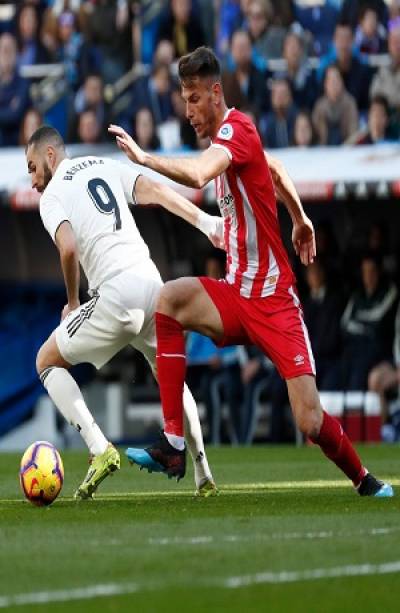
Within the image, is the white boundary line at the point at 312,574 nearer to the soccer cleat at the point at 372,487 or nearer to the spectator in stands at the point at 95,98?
the soccer cleat at the point at 372,487

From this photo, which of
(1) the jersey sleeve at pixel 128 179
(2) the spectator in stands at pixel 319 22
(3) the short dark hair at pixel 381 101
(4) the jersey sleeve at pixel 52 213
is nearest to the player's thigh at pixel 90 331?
(4) the jersey sleeve at pixel 52 213

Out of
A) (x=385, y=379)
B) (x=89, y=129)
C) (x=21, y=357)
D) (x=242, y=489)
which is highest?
(x=89, y=129)

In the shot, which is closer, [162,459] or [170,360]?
[162,459]

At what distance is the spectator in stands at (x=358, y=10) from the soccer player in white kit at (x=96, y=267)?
881 centimetres

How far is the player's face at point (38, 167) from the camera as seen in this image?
1039cm

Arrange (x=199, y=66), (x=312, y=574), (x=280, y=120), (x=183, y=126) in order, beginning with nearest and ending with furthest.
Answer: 1. (x=312, y=574)
2. (x=199, y=66)
3. (x=280, y=120)
4. (x=183, y=126)

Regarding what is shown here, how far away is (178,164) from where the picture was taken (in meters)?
8.27

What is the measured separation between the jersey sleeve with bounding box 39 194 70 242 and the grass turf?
163 cm

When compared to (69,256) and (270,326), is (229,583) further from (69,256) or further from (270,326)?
(69,256)

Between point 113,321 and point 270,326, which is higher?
point 270,326

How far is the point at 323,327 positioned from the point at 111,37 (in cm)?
509

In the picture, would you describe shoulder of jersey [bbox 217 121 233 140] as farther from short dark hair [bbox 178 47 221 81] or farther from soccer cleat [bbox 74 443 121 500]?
soccer cleat [bbox 74 443 121 500]

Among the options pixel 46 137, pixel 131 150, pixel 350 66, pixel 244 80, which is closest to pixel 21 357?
pixel 244 80

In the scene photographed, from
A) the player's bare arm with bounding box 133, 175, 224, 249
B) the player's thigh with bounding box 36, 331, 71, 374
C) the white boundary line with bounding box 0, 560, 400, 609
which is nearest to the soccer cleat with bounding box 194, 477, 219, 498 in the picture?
the player's thigh with bounding box 36, 331, 71, 374
